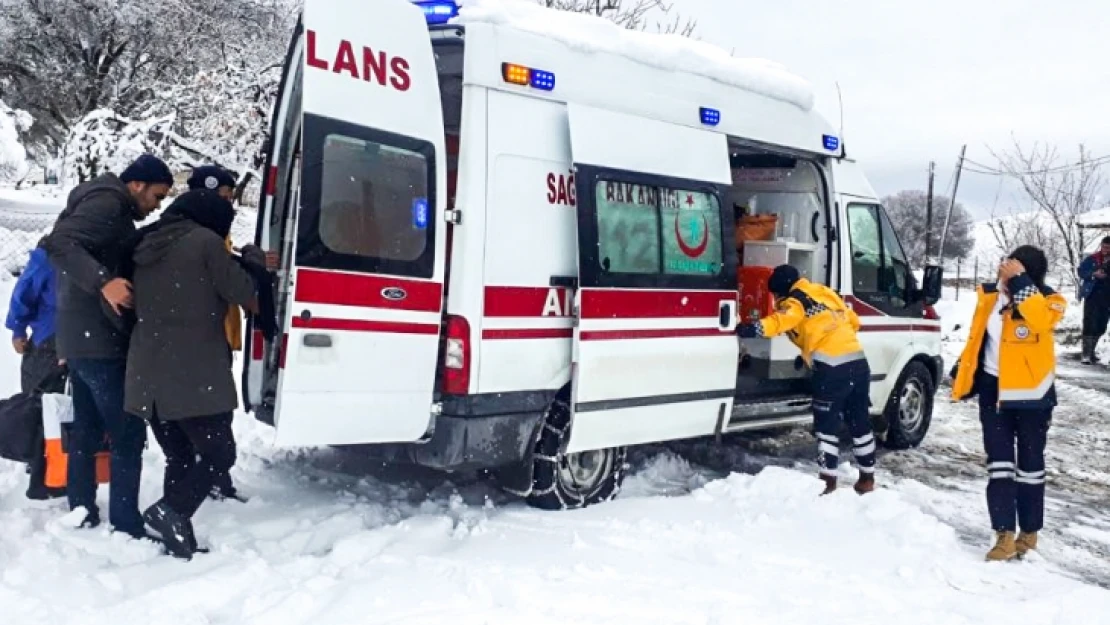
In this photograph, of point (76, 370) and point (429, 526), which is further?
point (429, 526)

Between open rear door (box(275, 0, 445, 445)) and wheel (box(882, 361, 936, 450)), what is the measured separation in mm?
4906

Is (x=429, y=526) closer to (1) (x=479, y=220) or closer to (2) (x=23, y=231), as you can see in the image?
(1) (x=479, y=220)

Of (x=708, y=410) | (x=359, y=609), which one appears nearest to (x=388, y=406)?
(x=359, y=609)

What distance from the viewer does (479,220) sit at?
5.04 m

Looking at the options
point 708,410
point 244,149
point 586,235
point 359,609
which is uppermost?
point 244,149

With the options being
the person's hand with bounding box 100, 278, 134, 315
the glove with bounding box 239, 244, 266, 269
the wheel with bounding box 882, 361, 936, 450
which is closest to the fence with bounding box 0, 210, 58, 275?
the glove with bounding box 239, 244, 266, 269

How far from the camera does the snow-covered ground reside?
4.07 m

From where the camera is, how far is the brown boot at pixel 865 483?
652cm

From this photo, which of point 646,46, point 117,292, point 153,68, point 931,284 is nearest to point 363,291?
point 117,292

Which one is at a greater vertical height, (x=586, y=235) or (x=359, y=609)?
(x=586, y=235)

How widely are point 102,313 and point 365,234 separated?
4.27ft

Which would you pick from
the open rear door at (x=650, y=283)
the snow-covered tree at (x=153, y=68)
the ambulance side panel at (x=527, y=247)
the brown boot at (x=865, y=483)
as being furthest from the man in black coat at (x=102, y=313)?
the snow-covered tree at (x=153, y=68)

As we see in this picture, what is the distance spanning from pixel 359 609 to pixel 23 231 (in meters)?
12.3

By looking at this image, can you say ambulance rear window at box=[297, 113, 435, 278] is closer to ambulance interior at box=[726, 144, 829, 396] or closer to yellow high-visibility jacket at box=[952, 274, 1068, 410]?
yellow high-visibility jacket at box=[952, 274, 1068, 410]
